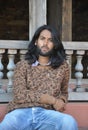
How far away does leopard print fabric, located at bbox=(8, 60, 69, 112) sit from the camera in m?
4.45

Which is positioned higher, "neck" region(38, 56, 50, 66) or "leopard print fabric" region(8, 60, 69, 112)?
"neck" region(38, 56, 50, 66)

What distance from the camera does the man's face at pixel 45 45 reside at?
4.57m

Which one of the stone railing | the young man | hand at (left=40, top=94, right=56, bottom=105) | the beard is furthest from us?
the stone railing

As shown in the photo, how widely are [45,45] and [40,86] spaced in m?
0.43

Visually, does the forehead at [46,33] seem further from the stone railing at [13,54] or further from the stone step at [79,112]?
the stone step at [79,112]

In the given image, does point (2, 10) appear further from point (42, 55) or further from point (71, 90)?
point (42, 55)

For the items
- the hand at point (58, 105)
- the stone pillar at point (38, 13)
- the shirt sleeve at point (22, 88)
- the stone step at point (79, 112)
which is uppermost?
the stone pillar at point (38, 13)

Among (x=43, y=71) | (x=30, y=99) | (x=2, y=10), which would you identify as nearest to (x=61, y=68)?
(x=43, y=71)

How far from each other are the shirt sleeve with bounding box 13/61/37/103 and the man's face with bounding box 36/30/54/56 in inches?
8.7

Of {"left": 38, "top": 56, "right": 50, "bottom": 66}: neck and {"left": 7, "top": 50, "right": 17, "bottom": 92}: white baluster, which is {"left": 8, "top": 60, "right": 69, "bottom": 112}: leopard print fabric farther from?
{"left": 7, "top": 50, "right": 17, "bottom": 92}: white baluster

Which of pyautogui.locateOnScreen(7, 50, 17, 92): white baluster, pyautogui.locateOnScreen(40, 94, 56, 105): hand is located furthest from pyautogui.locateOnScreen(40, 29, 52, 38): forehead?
pyautogui.locateOnScreen(7, 50, 17, 92): white baluster

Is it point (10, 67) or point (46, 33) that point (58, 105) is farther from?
point (10, 67)

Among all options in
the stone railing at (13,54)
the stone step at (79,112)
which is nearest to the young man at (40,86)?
the stone railing at (13,54)

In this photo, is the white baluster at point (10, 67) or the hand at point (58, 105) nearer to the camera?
the hand at point (58, 105)
